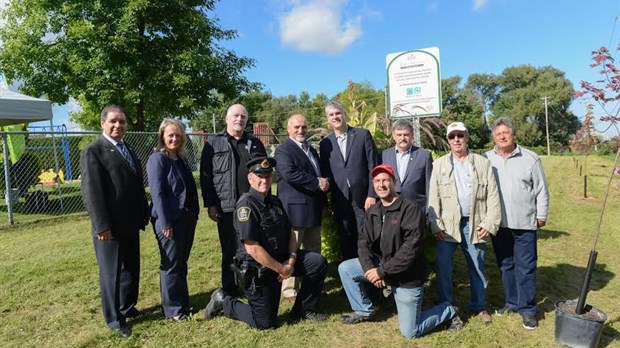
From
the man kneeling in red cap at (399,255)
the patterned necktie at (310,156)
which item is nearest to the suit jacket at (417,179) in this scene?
the man kneeling in red cap at (399,255)

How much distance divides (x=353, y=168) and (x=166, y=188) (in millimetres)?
1763

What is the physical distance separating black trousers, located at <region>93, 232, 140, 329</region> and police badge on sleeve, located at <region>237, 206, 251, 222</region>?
1.03 m

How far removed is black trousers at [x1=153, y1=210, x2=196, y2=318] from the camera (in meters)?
3.73

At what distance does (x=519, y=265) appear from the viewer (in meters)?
3.77

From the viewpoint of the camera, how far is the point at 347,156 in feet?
13.9

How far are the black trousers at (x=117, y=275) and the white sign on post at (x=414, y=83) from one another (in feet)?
13.0

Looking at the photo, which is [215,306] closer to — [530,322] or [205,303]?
[205,303]

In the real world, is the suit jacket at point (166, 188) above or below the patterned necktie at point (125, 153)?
below

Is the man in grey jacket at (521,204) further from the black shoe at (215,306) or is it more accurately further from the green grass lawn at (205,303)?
the black shoe at (215,306)

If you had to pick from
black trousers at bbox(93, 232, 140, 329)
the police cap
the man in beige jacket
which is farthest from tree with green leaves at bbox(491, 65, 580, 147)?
black trousers at bbox(93, 232, 140, 329)

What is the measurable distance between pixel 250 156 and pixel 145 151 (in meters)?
8.18

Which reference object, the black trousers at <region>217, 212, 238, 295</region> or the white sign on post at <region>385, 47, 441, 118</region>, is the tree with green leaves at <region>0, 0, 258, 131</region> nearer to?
the white sign on post at <region>385, 47, 441, 118</region>

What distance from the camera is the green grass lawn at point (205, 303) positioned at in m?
3.54

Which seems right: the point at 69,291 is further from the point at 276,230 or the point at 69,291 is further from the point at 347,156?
the point at 347,156
